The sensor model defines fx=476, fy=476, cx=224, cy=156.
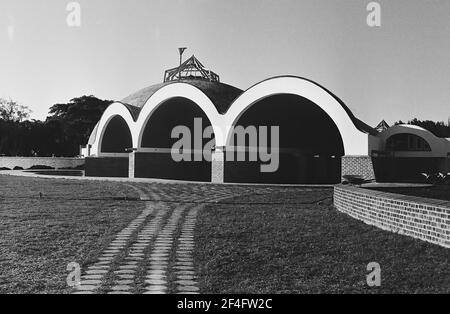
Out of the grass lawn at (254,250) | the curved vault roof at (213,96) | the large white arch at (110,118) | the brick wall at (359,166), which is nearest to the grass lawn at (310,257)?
the grass lawn at (254,250)

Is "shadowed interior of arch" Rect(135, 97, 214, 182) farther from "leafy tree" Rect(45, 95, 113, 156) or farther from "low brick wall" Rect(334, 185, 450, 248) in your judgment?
"leafy tree" Rect(45, 95, 113, 156)

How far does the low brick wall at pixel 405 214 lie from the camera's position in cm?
713

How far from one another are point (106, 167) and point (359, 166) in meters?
21.1

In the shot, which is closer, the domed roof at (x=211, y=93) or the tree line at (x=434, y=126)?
the domed roof at (x=211, y=93)

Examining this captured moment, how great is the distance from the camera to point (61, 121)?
234 ft

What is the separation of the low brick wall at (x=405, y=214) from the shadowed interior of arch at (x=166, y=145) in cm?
2241

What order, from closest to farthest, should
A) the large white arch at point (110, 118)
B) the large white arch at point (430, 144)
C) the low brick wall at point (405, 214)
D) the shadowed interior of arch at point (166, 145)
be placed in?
the low brick wall at point (405, 214)
the large white arch at point (430, 144)
the shadowed interior of arch at point (166, 145)
the large white arch at point (110, 118)

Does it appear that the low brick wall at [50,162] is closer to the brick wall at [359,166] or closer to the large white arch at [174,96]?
the large white arch at [174,96]

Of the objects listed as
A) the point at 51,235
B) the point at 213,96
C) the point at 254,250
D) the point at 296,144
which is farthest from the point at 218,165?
the point at 254,250

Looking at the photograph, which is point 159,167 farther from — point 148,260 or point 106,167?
point 148,260

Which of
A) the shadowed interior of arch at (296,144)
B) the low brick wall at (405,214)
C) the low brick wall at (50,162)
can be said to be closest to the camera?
the low brick wall at (405,214)

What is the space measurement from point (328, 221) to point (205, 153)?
24.6 m

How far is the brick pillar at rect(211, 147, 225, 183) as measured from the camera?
2681 centimetres

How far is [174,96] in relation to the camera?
3056 cm
